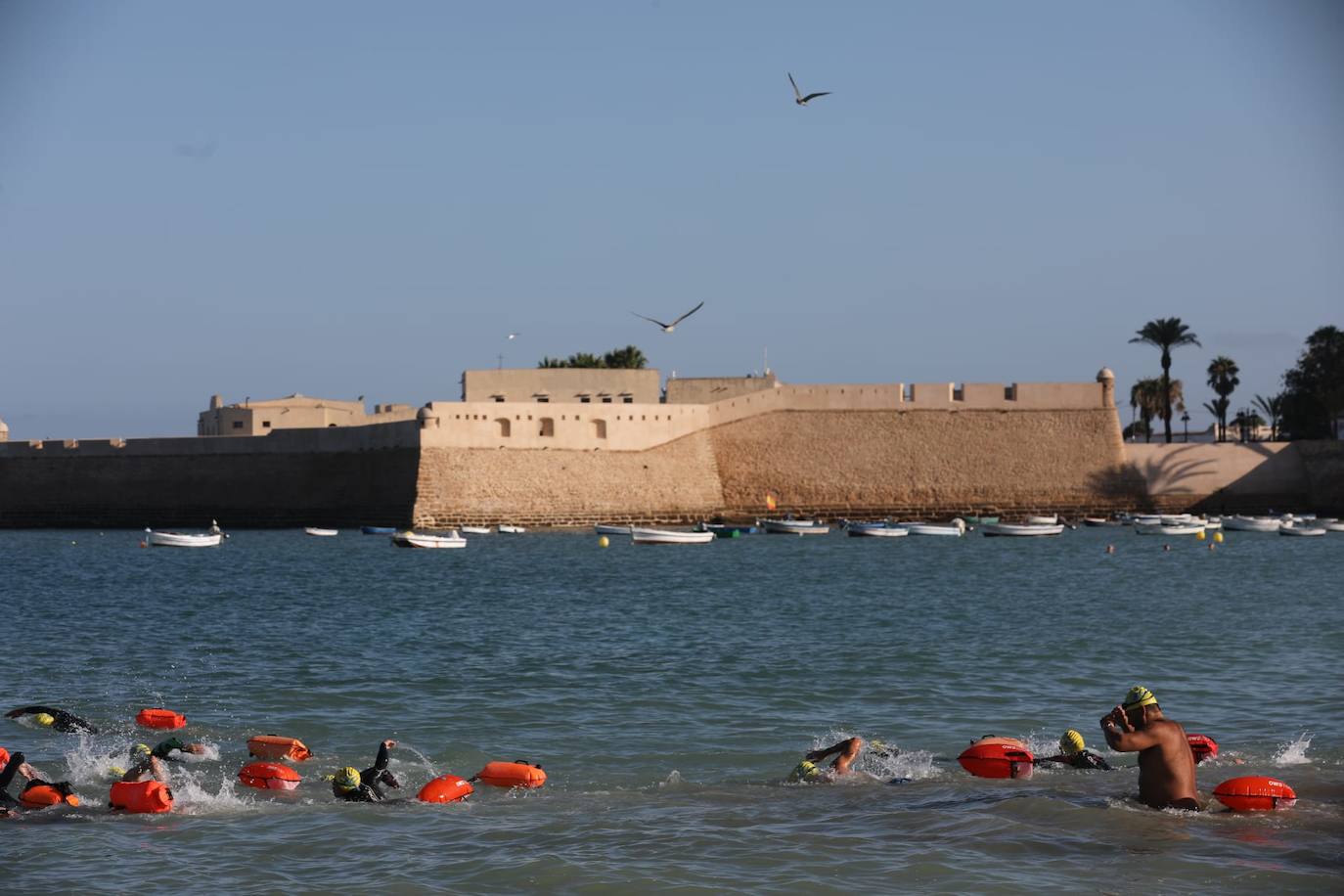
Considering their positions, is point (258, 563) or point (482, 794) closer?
point (482, 794)

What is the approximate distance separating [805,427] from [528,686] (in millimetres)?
42438

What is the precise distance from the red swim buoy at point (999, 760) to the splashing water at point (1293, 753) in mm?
2134

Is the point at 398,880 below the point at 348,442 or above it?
below

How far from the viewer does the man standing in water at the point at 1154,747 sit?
969cm

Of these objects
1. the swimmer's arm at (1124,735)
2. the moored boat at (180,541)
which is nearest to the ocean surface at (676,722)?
the swimmer's arm at (1124,735)

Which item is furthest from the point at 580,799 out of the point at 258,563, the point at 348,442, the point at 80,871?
the point at 348,442

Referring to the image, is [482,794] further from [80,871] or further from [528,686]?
[528,686]

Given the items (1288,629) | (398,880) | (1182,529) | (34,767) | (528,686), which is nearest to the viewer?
(398,880)

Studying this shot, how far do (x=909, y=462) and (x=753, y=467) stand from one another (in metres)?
6.47

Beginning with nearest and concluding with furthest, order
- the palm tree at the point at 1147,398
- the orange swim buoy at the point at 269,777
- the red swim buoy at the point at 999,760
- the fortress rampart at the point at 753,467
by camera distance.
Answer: the orange swim buoy at the point at 269,777 < the red swim buoy at the point at 999,760 < the fortress rampart at the point at 753,467 < the palm tree at the point at 1147,398

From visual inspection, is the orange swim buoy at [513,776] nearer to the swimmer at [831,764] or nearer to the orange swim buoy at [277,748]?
the orange swim buoy at [277,748]

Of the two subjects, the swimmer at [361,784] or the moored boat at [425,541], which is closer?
the swimmer at [361,784]

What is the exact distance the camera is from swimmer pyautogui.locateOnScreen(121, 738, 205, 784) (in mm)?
11086

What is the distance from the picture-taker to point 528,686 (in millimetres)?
16734
